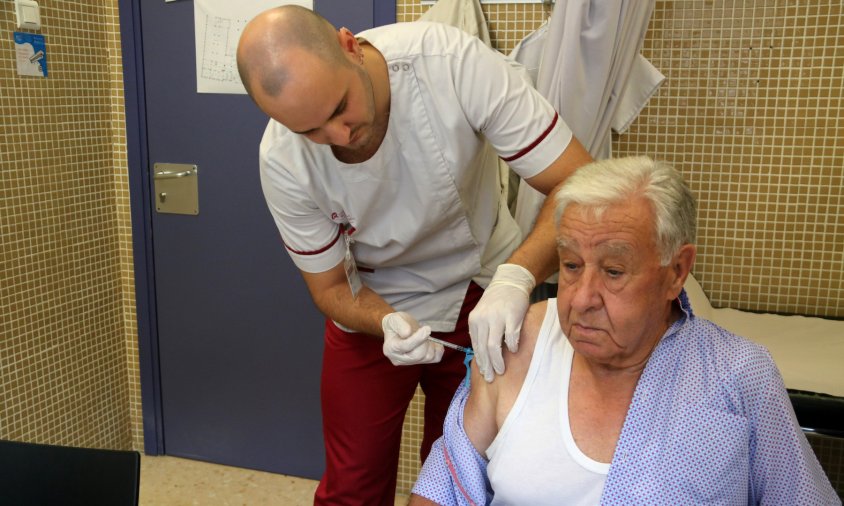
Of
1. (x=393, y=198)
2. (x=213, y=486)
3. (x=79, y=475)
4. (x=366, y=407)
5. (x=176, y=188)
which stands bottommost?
(x=213, y=486)

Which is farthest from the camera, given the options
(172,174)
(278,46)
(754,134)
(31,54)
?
(172,174)

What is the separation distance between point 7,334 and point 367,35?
1584mm

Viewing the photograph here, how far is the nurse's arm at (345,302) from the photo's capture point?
5.85ft

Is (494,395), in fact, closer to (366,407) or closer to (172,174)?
(366,407)

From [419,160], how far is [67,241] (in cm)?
161

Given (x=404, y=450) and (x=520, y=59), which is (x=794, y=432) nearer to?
(x=520, y=59)

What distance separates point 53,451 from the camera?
1290 mm

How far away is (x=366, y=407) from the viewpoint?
6.20 ft

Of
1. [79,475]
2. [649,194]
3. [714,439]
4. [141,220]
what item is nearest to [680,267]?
[649,194]

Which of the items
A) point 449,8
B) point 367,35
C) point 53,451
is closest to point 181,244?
point 449,8

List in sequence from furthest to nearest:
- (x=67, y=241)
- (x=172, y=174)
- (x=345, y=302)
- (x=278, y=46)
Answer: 1. (x=172, y=174)
2. (x=67, y=241)
3. (x=345, y=302)
4. (x=278, y=46)

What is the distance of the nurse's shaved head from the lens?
1.41 m

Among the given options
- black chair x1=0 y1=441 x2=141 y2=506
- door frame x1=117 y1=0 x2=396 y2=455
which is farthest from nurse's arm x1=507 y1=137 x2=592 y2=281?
door frame x1=117 y1=0 x2=396 y2=455

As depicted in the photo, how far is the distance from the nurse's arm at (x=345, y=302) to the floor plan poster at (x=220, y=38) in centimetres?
117
